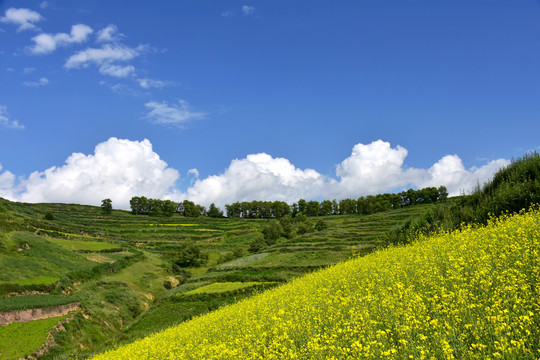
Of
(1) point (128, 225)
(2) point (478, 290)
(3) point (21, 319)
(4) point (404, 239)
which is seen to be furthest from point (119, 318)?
(1) point (128, 225)

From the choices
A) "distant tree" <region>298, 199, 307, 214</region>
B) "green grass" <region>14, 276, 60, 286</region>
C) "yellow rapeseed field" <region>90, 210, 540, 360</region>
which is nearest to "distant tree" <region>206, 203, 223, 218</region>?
"distant tree" <region>298, 199, 307, 214</region>

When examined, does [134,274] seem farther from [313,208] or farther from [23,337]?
[313,208]

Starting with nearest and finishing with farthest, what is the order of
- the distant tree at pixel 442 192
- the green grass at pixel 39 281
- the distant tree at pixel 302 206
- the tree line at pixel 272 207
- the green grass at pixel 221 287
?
the green grass at pixel 39 281
the green grass at pixel 221 287
the distant tree at pixel 442 192
the tree line at pixel 272 207
the distant tree at pixel 302 206

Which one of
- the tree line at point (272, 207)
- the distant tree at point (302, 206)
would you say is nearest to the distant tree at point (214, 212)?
the tree line at point (272, 207)

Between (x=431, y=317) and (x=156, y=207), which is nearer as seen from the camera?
(x=431, y=317)

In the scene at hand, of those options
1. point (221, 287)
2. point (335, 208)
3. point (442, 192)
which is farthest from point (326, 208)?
point (221, 287)

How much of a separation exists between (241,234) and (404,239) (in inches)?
3334

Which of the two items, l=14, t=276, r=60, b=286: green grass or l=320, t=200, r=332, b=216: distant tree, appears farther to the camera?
l=320, t=200, r=332, b=216: distant tree

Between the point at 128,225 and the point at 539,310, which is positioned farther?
the point at 128,225

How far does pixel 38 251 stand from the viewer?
4609 cm

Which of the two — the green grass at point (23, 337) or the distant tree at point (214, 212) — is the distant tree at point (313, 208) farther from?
the green grass at point (23, 337)

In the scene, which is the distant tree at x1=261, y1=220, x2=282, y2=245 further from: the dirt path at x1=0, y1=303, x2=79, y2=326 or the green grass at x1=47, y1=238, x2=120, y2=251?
the dirt path at x1=0, y1=303, x2=79, y2=326

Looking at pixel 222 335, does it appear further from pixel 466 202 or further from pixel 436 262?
pixel 466 202

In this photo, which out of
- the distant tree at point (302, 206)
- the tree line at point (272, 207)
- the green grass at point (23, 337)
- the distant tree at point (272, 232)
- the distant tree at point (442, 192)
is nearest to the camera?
the green grass at point (23, 337)
